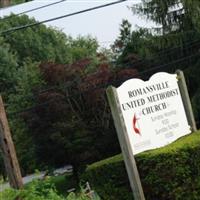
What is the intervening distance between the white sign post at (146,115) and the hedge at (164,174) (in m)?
0.22

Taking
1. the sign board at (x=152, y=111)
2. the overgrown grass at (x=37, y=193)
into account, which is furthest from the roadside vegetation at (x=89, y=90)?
the overgrown grass at (x=37, y=193)

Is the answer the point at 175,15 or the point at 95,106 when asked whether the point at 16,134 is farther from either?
the point at 175,15

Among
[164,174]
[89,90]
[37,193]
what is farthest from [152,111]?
[89,90]

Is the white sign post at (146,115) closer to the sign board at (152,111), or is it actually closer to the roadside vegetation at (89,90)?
the sign board at (152,111)

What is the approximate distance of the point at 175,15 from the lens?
28750mm

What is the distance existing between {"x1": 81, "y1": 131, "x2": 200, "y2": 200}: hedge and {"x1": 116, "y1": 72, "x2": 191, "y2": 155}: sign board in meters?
0.34

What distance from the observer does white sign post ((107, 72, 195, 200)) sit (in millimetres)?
8562

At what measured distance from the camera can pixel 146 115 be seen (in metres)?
9.05

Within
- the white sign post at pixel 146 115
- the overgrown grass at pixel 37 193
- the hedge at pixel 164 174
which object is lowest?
the hedge at pixel 164 174

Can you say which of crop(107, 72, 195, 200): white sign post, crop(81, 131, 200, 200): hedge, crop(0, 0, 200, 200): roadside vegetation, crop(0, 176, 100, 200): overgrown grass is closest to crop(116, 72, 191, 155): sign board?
crop(107, 72, 195, 200): white sign post

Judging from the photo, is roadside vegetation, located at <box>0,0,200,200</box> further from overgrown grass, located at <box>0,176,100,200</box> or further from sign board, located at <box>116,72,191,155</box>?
overgrown grass, located at <box>0,176,100,200</box>

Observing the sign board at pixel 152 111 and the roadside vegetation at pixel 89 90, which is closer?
the sign board at pixel 152 111

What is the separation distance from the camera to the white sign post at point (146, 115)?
8.56 metres

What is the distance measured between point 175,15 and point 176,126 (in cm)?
1964
